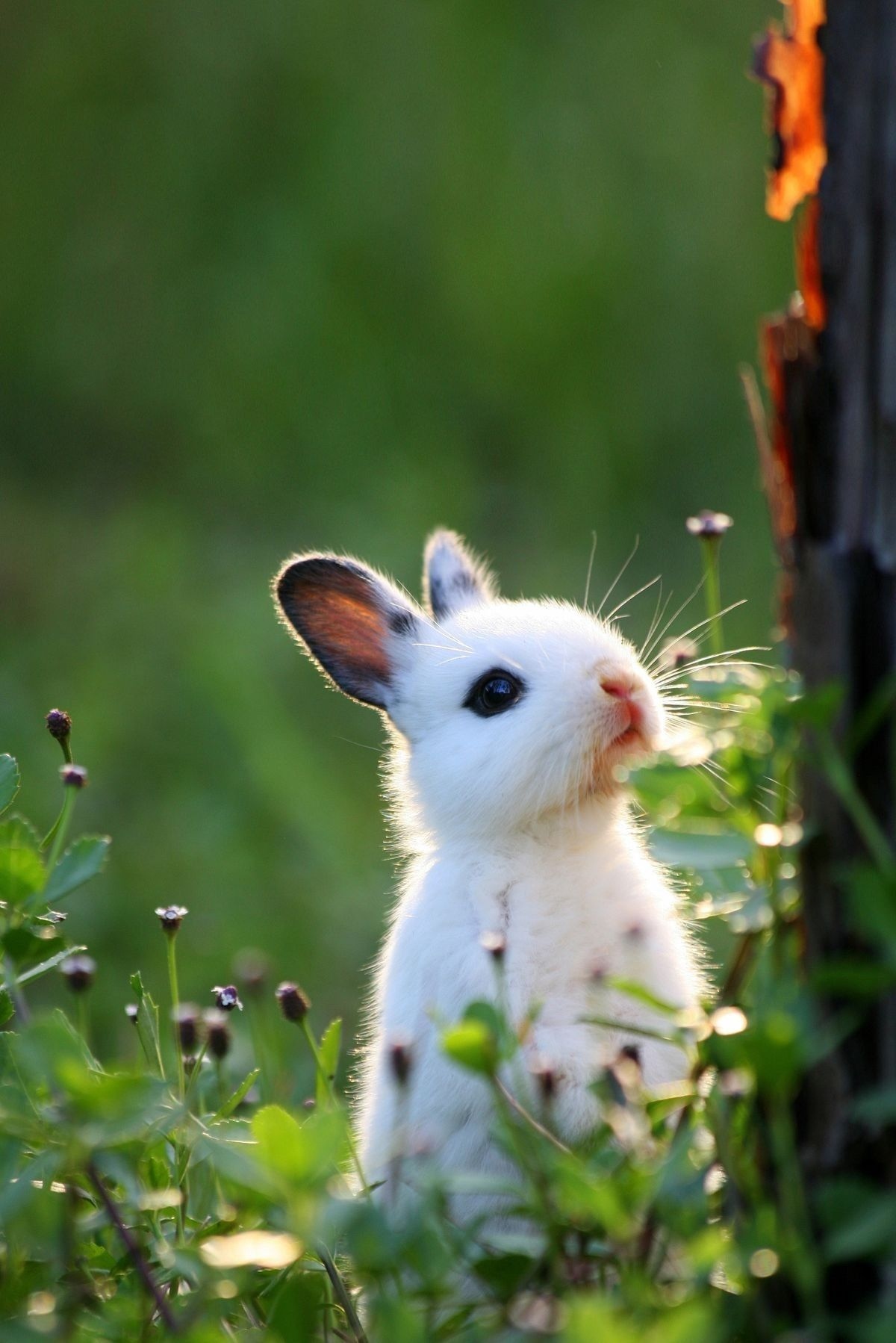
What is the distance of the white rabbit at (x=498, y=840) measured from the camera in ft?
6.23

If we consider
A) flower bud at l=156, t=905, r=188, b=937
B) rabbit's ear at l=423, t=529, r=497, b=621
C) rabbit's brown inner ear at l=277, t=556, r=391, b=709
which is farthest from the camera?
rabbit's ear at l=423, t=529, r=497, b=621

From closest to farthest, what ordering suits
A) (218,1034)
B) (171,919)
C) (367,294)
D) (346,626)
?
(218,1034) < (171,919) < (346,626) < (367,294)

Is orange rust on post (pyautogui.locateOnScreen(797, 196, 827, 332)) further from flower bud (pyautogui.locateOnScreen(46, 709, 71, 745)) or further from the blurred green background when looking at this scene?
the blurred green background

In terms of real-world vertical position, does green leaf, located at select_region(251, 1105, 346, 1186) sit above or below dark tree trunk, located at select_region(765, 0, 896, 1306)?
below

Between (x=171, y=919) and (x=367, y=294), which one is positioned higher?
(x=367, y=294)

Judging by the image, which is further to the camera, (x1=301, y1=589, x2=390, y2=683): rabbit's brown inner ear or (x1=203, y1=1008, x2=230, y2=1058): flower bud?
(x1=301, y1=589, x2=390, y2=683): rabbit's brown inner ear

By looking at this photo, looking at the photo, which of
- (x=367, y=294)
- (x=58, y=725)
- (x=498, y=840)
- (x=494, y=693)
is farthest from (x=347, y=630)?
(x=367, y=294)

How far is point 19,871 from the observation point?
1212 millimetres

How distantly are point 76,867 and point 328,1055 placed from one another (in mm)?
317

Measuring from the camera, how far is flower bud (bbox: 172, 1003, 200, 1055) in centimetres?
132

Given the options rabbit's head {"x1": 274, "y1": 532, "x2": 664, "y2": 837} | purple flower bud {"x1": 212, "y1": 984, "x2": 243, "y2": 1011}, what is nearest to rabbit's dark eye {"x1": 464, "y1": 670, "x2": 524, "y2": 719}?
rabbit's head {"x1": 274, "y1": 532, "x2": 664, "y2": 837}

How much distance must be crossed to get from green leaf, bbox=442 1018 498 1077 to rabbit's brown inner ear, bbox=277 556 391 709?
1.77 m

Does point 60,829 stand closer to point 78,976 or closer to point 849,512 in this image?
point 78,976

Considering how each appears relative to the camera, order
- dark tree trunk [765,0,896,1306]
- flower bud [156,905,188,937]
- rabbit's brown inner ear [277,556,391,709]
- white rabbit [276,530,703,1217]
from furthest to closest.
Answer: rabbit's brown inner ear [277,556,391,709] → white rabbit [276,530,703,1217] → flower bud [156,905,188,937] → dark tree trunk [765,0,896,1306]
